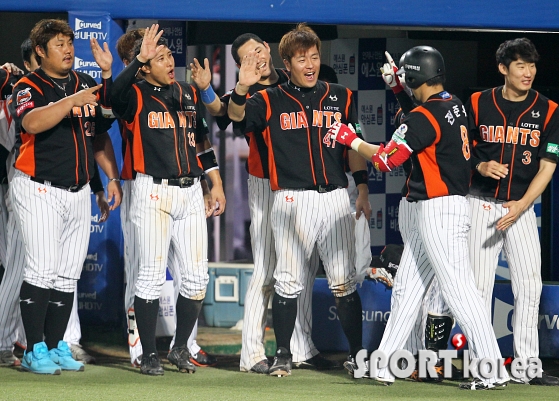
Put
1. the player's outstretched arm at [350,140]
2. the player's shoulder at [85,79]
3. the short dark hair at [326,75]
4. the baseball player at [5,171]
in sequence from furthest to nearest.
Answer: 1. the short dark hair at [326,75]
2. the baseball player at [5,171]
3. the player's shoulder at [85,79]
4. the player's outstretched arm at [350,140]

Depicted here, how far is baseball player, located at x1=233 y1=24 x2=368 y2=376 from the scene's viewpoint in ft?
16.3

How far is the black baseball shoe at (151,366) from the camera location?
493 cm

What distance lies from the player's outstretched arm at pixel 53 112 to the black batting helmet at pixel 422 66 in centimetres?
154

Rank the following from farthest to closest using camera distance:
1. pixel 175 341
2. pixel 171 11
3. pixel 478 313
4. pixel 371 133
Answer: pixel 371 133
pixel 171 11
pixel 175 341
pixel 478 313

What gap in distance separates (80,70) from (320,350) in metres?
2.23

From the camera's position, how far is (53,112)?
15.5 ft

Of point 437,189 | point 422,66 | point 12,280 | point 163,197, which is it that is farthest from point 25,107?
point 437,189

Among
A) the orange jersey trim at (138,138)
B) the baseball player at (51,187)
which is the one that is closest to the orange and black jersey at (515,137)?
the orange jersey trim at (138,138)

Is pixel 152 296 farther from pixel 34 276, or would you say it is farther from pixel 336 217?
pixel 336 217

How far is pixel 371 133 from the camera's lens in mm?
6812

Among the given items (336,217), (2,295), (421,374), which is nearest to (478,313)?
(421,374)

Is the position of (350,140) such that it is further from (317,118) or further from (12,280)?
(12,280)

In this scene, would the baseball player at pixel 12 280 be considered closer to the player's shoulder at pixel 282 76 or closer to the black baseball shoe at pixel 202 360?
the black baseball shoe at pixel 202 360

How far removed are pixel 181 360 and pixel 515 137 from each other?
208 cm
